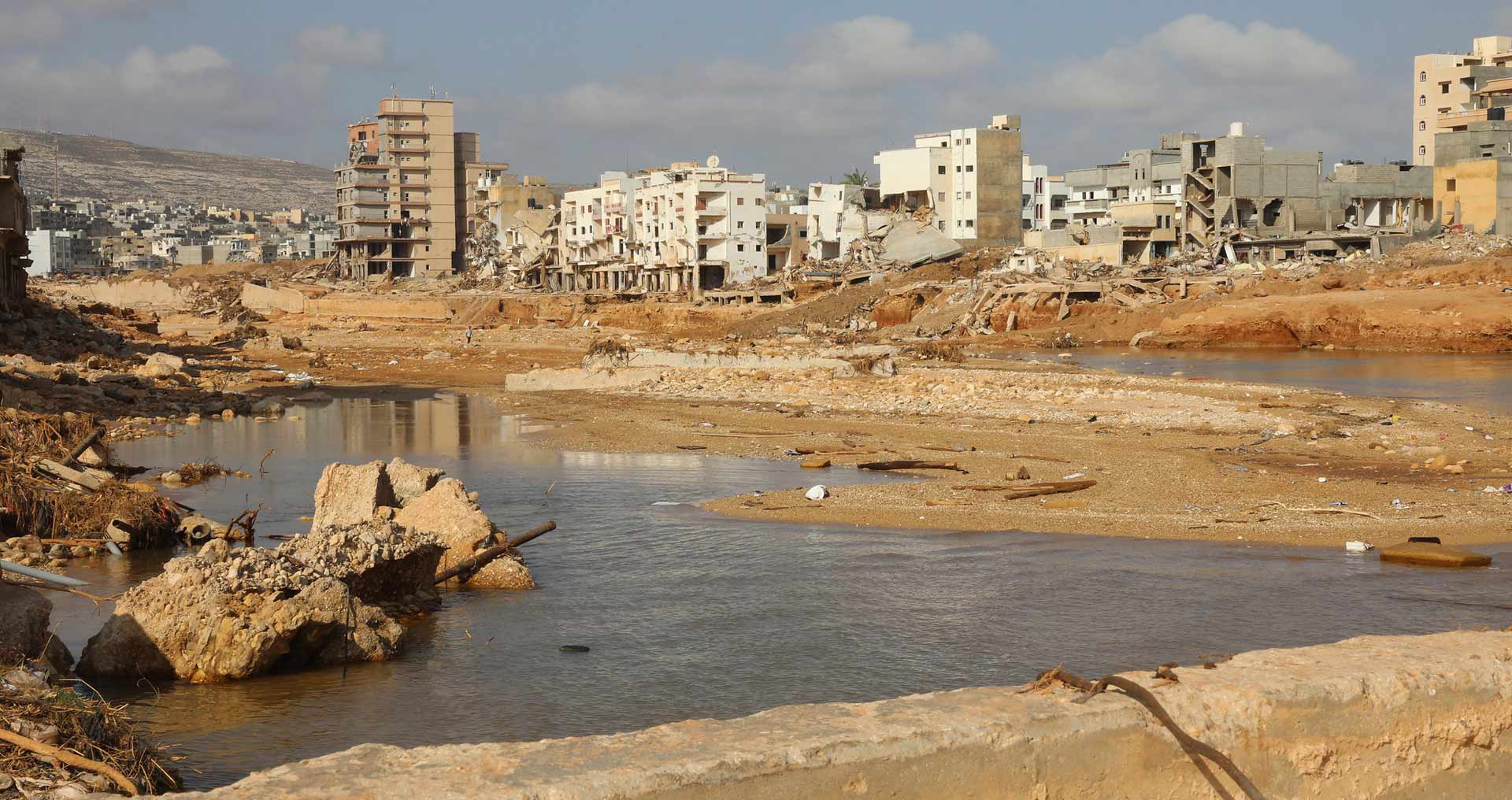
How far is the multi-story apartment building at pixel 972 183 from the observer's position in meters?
81.4

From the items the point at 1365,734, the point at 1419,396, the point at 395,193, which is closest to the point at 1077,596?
the point at 1365,734

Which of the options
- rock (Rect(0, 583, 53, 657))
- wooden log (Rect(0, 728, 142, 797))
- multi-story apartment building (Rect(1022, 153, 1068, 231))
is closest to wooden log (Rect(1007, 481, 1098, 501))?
rock (Rect(0, 583, 53, 657))

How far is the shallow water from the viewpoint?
99.2 feet

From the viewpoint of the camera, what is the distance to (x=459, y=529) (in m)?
11.8

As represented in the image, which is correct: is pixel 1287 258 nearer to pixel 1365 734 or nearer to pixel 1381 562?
pixel 1381 562

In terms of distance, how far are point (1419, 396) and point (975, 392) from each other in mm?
10040

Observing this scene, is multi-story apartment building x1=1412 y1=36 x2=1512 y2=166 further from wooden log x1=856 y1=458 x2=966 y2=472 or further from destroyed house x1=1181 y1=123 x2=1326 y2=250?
wooden log x1=856 y1=458 x2=966 y2=472

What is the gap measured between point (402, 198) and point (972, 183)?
49.1 m

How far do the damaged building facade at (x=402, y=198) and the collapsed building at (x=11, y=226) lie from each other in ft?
207

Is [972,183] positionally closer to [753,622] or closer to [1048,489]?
[1048,489]

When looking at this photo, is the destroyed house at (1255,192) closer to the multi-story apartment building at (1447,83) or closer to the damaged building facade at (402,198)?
the multi-story apartment building at (1447,83)

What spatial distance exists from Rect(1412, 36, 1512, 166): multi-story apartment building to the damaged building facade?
245ft

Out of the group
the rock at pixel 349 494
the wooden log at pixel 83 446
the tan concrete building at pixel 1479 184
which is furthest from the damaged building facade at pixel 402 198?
the rock at pixel 349 494

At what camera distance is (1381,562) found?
11859 millimetres
